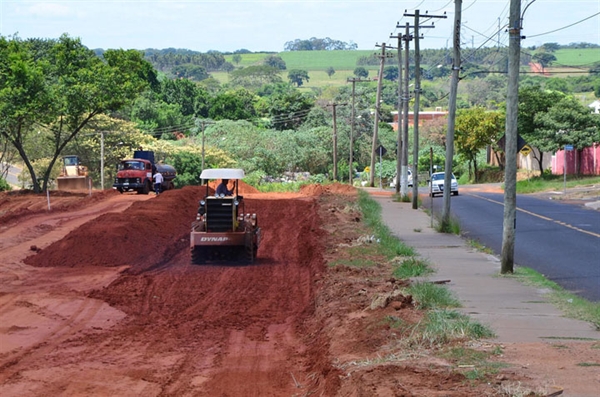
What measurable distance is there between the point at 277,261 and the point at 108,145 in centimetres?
5657

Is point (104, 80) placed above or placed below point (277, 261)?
above

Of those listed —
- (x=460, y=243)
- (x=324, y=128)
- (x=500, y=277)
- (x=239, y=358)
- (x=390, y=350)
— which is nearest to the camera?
(x=390, y=350)

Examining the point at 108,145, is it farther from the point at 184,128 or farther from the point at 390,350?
the point at 390,350

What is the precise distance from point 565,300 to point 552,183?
166 feet

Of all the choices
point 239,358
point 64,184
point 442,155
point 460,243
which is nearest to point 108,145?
point 64,184

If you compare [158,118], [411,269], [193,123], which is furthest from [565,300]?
[193,123]

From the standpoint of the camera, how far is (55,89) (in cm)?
5600

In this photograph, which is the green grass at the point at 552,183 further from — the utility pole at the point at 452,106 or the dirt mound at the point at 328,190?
the utility pole at the point at 452,106

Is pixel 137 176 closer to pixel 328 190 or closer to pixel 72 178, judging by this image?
pixel 72 178

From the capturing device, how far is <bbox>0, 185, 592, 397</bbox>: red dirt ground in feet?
38.4

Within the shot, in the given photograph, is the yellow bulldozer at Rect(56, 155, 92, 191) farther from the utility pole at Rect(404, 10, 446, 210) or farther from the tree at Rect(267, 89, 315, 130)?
the tree at Rect(267, 89, 315, 130)

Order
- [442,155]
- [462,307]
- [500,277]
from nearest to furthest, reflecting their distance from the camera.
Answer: [462,307] < [500,277] < [442,155]

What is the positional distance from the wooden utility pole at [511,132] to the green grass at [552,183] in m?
42.1

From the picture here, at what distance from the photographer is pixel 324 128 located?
97.4m
